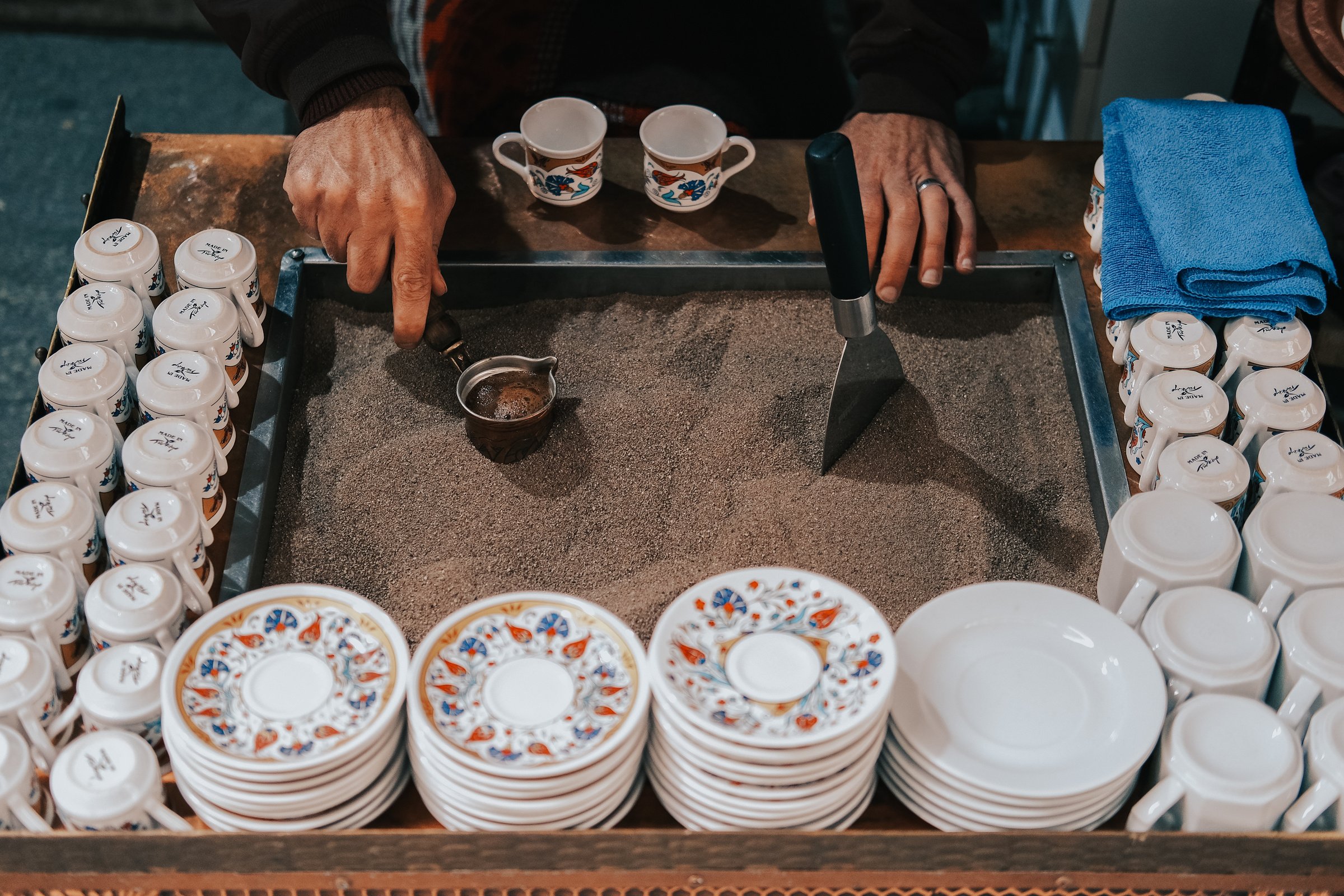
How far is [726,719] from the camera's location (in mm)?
925

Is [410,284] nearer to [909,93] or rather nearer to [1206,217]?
[909,93]

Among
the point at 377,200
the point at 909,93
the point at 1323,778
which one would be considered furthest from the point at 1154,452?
the point at 377,200

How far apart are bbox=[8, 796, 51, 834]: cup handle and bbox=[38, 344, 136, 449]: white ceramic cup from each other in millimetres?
401

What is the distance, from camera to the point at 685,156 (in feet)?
5.25

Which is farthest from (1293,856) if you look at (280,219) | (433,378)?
(280,219)

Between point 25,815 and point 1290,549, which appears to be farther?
point 1290,549

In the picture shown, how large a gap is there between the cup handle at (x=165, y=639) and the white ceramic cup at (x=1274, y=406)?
3.39ft

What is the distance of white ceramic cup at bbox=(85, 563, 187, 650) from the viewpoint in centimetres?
101

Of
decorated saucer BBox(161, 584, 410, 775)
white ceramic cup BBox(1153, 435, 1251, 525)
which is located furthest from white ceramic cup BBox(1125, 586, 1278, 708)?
decorated saucer BBox(161, 584, 410, 775)

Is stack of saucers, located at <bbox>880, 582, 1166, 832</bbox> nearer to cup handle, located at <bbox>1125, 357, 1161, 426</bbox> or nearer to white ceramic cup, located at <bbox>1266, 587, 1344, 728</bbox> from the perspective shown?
white ceramic cup, located at <bbox>1266, 587, 1344, 728</bbox>

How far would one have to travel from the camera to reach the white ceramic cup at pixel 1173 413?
1226 mm

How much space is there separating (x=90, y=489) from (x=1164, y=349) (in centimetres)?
110

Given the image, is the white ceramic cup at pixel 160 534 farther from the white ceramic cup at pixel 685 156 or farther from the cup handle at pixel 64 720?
the white ceramic cup at pixel 685 156

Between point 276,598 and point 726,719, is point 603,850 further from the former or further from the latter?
point 276,598
